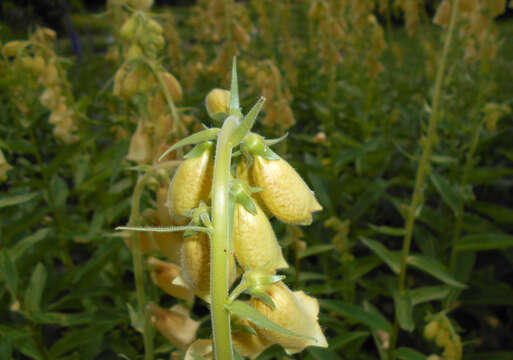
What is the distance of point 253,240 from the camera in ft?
2.23

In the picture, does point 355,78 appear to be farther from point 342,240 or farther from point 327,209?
point 342,240

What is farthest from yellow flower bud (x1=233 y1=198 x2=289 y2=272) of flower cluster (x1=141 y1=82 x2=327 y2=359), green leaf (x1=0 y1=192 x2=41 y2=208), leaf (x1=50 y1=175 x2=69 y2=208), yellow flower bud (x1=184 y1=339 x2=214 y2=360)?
leaf (x1=50 y1=175 x2=69 y2=208)

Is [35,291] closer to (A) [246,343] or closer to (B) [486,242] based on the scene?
(A) [246,343]

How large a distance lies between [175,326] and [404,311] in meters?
1.03

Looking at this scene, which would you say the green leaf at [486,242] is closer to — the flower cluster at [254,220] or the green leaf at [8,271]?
the flower cluster at [254,220]

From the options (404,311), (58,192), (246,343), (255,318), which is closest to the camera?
(255,318)

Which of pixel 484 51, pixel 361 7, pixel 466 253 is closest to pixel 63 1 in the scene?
pixel 361 7

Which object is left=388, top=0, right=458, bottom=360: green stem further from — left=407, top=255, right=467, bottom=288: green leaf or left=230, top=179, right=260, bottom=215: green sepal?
left=230, top=179, right=260, bottom=215: green sepal

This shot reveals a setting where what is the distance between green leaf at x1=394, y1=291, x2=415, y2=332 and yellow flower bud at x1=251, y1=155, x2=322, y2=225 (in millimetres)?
1065

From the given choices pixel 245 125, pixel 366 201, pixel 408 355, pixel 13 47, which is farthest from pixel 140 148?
pixel 366 201

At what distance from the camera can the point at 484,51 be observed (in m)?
2.16

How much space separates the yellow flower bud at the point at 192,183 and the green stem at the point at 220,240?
105mm

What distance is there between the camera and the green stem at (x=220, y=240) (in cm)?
59

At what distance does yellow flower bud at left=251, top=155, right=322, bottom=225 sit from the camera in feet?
2.25
